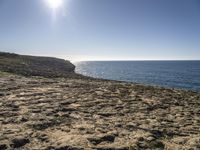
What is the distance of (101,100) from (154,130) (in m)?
5.10

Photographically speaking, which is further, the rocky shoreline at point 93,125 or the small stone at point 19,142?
the rocky shoreline at point 93,125

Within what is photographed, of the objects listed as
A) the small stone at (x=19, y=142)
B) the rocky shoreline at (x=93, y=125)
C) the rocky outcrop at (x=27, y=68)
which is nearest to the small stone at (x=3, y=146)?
the rocky shoreline at (x=93, y=125)

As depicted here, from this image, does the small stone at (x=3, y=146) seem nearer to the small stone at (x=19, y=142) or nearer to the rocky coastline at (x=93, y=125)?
the rocky coastline at (x=93, y=125)

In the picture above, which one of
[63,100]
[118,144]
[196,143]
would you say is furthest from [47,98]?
[196,143]

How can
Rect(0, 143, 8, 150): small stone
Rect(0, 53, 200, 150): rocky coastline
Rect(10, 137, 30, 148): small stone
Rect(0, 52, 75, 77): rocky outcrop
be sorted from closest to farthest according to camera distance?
Rect(0, 143, 8, 150): small stone < Rect(10, 137, 30, 148): small stone < Rect(0, 53, 200, 150): rocky coastline < Rect(0, 52, 75, 77): rocky outcrop

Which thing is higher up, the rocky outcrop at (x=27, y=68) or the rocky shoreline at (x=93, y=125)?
the rocky shoreline at (x=93, y=125)

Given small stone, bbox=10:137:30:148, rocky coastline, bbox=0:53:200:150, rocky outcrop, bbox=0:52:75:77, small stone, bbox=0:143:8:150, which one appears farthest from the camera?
rocky outcrop, bbox=0:52:75:77

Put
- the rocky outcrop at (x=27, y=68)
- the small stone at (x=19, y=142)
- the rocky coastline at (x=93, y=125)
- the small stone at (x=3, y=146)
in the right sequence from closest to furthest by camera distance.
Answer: the small stone at (x=3, y=146) → the small stone at (x=19, y=142) → the rocky coastline at (x=93, y=125) → the rocky outcrop at (x=27, y=68)

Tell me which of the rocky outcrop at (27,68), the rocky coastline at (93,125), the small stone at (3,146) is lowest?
the rocky outcrop at (27,68)

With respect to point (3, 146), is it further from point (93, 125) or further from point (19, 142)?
point (93, 125)

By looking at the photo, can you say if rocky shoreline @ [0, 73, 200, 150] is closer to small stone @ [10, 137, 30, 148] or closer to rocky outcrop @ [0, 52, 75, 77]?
small stone @ [10, 137, 30, 148]

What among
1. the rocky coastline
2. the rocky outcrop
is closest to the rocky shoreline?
the rocky coastline

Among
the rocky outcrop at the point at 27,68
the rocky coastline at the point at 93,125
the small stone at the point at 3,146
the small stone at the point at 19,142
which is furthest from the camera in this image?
the rocky outcrop at the point at 27,68

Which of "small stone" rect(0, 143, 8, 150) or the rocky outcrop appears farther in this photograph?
the rocky outcrop
